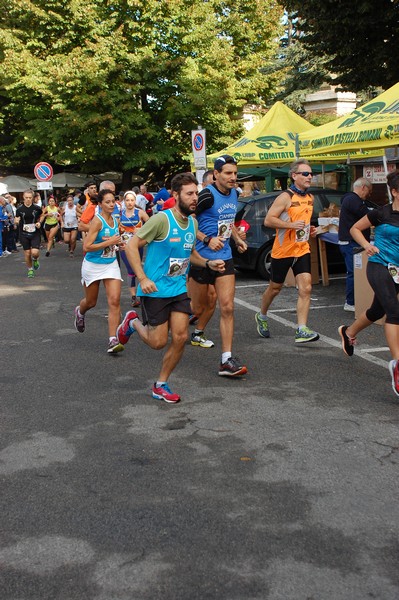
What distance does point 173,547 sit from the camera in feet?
12.2

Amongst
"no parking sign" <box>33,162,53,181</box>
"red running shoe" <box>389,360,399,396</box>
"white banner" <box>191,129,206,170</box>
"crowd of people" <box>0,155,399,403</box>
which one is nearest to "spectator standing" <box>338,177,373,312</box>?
"crowd of people" <box>0,155,399,403</box>

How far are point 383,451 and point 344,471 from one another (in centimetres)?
48

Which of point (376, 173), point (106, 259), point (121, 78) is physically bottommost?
point (106, 259)

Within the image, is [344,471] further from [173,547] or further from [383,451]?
[173,547]

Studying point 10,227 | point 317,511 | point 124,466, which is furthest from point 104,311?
point 10,227

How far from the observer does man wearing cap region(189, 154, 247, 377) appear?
23.8 feet

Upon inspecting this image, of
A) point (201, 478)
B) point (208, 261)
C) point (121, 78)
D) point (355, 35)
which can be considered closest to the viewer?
point (201, 478)

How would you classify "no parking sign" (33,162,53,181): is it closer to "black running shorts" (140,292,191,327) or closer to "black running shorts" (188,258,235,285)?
"black running shorts" (188,258,235,285)

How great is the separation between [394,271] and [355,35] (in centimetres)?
1217

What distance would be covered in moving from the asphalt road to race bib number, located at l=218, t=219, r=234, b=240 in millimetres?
1283

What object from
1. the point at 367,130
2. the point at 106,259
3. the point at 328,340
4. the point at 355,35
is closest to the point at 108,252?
the point at 106,259

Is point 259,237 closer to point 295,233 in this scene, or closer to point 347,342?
point 295,233

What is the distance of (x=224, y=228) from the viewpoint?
7.69 metres

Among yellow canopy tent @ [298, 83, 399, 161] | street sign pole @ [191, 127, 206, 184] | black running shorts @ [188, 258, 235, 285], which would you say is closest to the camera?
black running shorts @ [188, 258, 235, 285]
